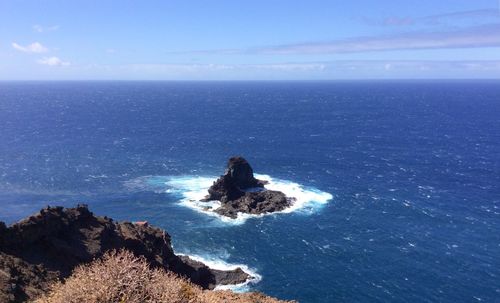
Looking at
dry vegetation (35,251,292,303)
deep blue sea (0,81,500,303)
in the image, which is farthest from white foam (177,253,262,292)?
dry vegetation (35,251,292,303)

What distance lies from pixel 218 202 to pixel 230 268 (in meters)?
34.6

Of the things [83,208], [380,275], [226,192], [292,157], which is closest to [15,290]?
[83,208]

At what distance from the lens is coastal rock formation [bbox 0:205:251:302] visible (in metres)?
47.2

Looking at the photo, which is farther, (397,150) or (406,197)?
(397,150)

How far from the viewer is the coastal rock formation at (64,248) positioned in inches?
1859

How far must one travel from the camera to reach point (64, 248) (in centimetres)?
5612

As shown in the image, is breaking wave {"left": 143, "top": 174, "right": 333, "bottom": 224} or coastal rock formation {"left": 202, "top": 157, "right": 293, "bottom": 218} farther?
breaking wave {"left": 143, "top": 174, "right": 333, "bottom": 224}

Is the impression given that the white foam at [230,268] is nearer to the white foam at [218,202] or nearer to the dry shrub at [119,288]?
the white foam at [218,202]

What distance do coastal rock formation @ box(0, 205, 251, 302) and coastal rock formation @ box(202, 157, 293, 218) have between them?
32.2m

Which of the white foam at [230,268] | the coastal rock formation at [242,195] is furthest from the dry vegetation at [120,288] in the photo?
the coastal rock formation at [242,195]

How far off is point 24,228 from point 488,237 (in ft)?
269

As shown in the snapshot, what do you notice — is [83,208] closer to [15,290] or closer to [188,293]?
[15,290]

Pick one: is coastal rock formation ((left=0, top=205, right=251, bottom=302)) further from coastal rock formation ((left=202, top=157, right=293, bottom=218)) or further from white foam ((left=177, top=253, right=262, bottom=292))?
coastal rock formation ((left=202, top=157, right=293, bottom=218))

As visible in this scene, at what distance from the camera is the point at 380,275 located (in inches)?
3012
